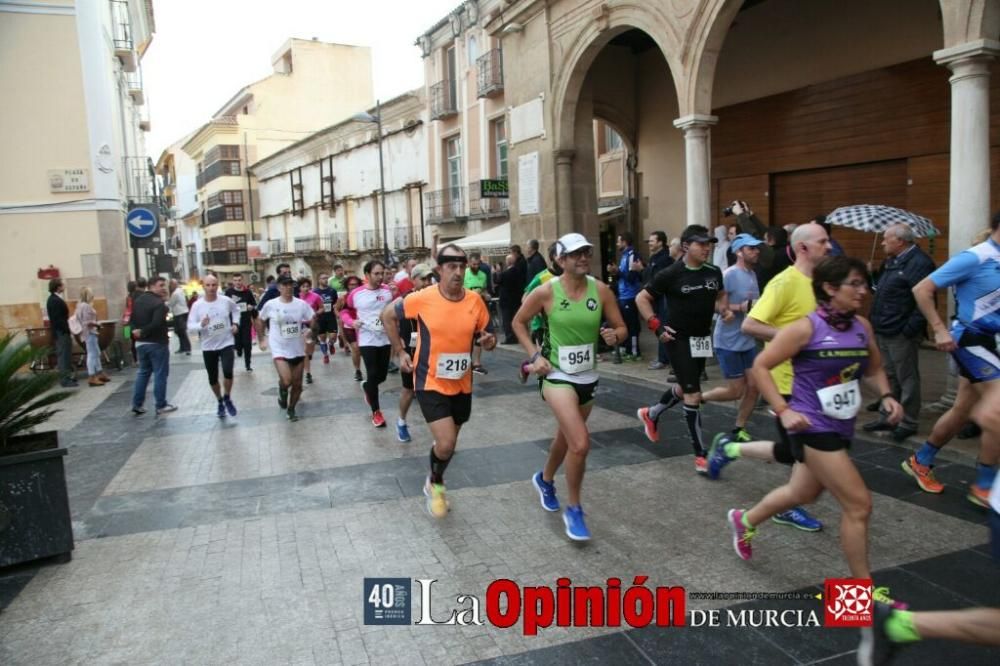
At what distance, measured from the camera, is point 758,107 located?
43.5ft

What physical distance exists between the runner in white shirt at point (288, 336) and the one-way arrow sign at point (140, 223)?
30.0ft

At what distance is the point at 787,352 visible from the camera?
3.43 meters

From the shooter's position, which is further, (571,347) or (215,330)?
(215,330)

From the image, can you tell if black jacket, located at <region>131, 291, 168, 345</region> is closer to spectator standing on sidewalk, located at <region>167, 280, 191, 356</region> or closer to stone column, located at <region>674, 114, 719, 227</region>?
stone column, located at <region>674, 114, 719, 227</region>

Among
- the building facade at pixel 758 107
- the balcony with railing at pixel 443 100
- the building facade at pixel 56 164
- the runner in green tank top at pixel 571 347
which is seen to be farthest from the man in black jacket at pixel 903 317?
the balcony with railing at pixel 443 100

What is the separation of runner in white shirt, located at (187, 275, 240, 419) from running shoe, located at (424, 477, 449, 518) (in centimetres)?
487

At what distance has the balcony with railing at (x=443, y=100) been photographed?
26.6 meters

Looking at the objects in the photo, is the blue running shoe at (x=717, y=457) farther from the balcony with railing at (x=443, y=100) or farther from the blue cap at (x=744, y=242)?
the balcony with railing at (x=443, y=100)

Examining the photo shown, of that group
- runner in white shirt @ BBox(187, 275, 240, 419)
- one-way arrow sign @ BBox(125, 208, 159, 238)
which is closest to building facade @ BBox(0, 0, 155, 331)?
one-way arrow sign @ BBox(125, 208, 159, 238)

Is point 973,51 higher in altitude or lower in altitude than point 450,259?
higher

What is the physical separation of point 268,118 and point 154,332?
46.3 meters

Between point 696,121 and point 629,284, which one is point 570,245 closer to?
point 696,121

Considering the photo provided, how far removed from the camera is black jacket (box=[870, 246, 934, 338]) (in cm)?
606

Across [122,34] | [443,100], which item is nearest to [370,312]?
[122,34]
